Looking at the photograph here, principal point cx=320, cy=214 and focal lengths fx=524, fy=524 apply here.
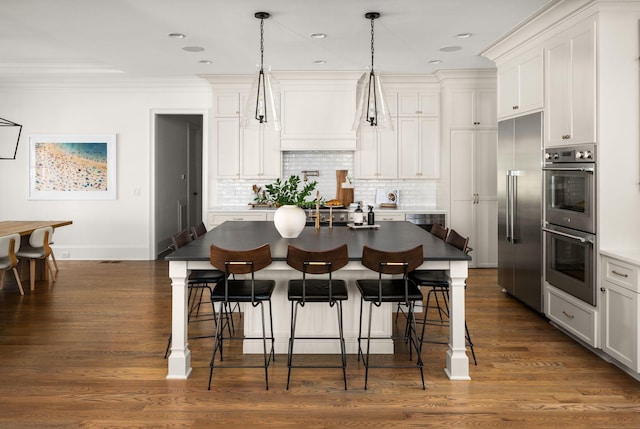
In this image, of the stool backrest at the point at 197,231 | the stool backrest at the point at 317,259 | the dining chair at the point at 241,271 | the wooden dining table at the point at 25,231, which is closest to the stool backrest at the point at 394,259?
the stool backrest at the point at 317,259

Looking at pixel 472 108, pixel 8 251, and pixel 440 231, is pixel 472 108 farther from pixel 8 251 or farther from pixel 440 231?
pixel 8 251

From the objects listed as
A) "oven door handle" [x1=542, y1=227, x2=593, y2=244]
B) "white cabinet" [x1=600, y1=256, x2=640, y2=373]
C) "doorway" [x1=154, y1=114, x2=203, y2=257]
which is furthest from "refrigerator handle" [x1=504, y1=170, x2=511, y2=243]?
"doorway" [x1=154, y1=114, x2=203, y2=257]

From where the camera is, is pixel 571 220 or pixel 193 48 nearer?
pixel 571 220

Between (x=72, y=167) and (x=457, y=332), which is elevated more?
(x=72, y=167)

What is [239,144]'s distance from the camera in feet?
25.9

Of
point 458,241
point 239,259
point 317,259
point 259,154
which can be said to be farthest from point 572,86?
point 259,154

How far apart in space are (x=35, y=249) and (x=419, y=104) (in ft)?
18.4

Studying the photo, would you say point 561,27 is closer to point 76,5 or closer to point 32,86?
point 76,5

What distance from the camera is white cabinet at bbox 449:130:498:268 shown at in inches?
305

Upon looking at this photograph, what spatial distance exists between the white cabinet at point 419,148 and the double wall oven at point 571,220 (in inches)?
122

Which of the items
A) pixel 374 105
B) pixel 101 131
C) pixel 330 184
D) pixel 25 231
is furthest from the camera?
pixel 101 131

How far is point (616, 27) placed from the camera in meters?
3.95

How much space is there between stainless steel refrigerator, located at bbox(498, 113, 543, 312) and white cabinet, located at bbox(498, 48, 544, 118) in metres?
0.12

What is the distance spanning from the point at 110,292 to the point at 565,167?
5049 millimetres
